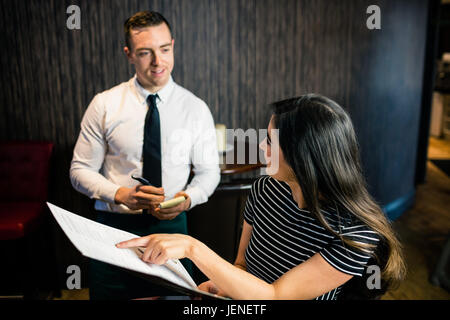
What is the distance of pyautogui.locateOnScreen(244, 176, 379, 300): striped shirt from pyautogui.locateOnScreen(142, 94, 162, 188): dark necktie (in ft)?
1.79

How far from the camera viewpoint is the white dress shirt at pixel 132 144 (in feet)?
6.07

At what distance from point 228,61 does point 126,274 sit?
167cm

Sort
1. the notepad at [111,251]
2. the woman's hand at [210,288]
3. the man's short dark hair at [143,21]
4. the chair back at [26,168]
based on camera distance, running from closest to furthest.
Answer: the notepad at [111,251], the woman's hand at [210,288], the man's short dark hair at [143,21], the chair back at [26,168]

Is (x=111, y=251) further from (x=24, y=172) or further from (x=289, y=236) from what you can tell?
(x=24, y=172)

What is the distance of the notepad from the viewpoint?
90 centimetres

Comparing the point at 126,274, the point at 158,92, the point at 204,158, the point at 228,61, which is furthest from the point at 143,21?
the point at 228,61

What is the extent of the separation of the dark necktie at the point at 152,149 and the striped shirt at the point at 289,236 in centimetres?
55

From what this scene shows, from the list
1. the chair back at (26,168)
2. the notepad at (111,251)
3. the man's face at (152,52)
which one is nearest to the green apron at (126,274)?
the man's face at (152,52)

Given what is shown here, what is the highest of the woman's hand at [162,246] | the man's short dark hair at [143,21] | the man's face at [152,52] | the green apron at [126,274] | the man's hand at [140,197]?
the man's short dark hair at [143,21]

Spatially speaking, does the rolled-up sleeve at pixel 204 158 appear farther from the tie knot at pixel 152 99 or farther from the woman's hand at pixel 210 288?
the woman's hand at pixel 210 288

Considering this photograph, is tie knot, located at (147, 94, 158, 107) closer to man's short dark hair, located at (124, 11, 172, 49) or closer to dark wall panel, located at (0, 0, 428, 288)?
man's short dark hair, located at (124, 11, 172, 49)

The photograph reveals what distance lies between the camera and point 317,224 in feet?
3.98

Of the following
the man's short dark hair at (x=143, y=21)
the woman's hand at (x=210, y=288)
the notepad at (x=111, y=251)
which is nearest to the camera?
the notepad at (x=111, y=251)

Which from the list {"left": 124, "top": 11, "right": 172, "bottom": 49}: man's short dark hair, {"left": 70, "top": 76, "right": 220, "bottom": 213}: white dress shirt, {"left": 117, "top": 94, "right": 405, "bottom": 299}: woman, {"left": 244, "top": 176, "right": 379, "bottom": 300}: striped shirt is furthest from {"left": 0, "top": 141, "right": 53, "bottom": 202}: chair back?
{"left": 117, "top": 94, "right": 405, "bottom": 299}: woman
